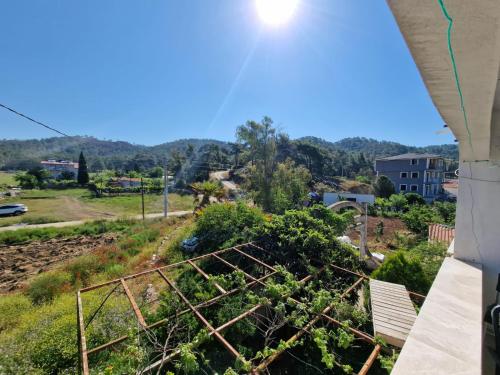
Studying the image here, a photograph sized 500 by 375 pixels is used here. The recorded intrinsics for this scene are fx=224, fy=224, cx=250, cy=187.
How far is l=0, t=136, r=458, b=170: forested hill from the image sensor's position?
197 ft

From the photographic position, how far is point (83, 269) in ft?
28.4

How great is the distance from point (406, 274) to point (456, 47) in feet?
16.2

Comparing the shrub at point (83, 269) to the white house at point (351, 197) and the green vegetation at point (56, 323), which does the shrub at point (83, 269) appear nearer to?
the green vegetation at point (56, 323)

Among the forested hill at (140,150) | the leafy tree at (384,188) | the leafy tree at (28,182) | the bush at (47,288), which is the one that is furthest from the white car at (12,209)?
the leafy tree at (384,188)

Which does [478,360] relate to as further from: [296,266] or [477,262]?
[296,266]

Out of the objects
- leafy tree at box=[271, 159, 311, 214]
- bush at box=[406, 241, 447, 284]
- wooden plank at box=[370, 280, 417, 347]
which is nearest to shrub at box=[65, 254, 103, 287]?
leafy tree at box=[271, 159, 311, 214]

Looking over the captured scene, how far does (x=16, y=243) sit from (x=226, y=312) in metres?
20.1

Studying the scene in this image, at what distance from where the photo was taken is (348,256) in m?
5.69

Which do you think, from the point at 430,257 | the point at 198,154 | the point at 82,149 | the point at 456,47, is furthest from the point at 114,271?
the point at 82,149

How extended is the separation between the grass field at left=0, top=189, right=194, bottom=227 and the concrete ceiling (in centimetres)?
2815

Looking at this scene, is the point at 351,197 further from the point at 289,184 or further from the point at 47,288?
the point at 47,288

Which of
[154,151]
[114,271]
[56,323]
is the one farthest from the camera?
[154,151]

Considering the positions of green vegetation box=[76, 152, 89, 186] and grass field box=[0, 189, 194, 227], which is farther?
green vegetation box=[76, 152, 89, 186]

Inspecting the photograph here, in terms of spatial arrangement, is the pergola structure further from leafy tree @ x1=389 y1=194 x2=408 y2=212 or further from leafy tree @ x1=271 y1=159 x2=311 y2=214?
leafy tree @ x1=389 y1=194 x2=408 y2=212
